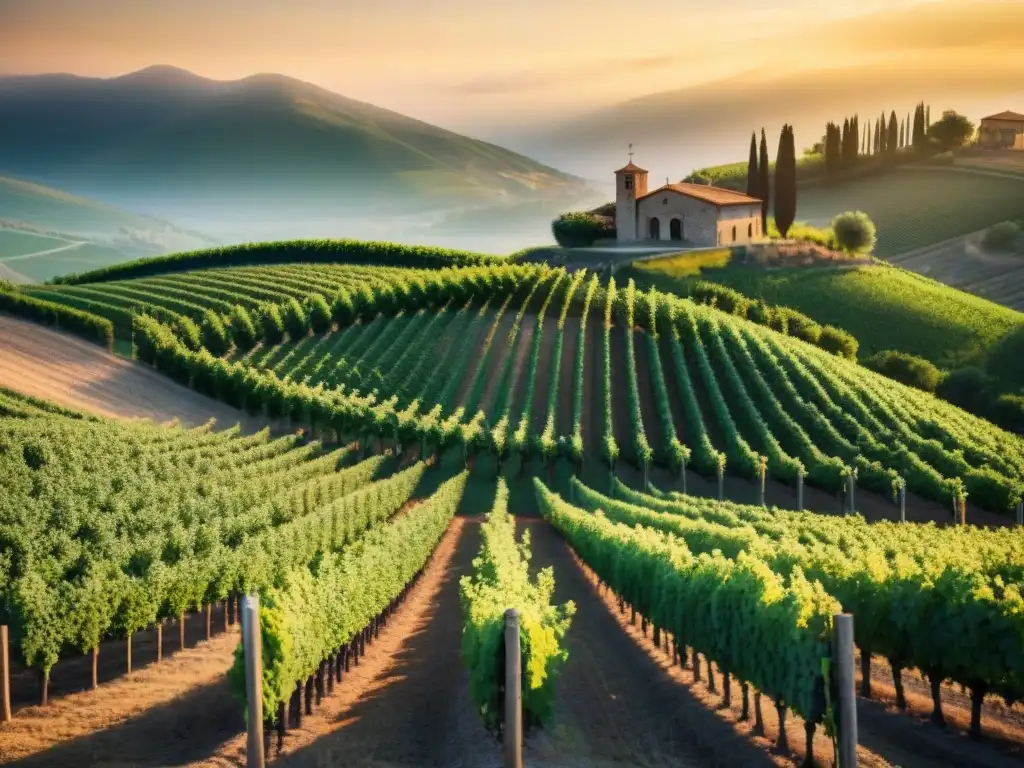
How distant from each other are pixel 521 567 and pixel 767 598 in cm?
702

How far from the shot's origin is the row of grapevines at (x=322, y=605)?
16406 millimetres

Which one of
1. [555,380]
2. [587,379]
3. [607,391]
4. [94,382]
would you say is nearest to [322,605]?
[607,391]

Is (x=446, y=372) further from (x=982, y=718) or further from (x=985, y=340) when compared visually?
(x=982, y=718)

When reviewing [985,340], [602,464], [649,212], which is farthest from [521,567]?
[649,212]

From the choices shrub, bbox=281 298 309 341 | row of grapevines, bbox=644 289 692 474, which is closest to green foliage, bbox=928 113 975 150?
row of grapevines, bbox=644 289 692 474

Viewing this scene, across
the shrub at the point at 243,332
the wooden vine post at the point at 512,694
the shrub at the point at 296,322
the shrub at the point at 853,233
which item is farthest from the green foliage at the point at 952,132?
the wooden vine post at the point at 512,694

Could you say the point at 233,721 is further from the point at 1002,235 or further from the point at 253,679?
the point at 1002,235

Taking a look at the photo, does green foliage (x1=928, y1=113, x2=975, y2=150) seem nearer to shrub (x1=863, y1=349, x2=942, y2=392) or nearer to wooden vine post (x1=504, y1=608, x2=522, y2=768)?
shrub (x1=863, y1=349, x2=942, y2=392)

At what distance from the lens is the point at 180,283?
8512 centimetres

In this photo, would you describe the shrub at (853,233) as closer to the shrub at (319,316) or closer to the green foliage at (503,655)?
the shrub at (319,316)

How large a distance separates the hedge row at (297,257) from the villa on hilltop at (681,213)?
10.5 metres

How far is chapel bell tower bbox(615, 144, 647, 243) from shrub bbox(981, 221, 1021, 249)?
41.9 meters

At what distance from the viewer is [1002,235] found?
114562 mm

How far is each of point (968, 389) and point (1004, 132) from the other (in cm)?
8870
